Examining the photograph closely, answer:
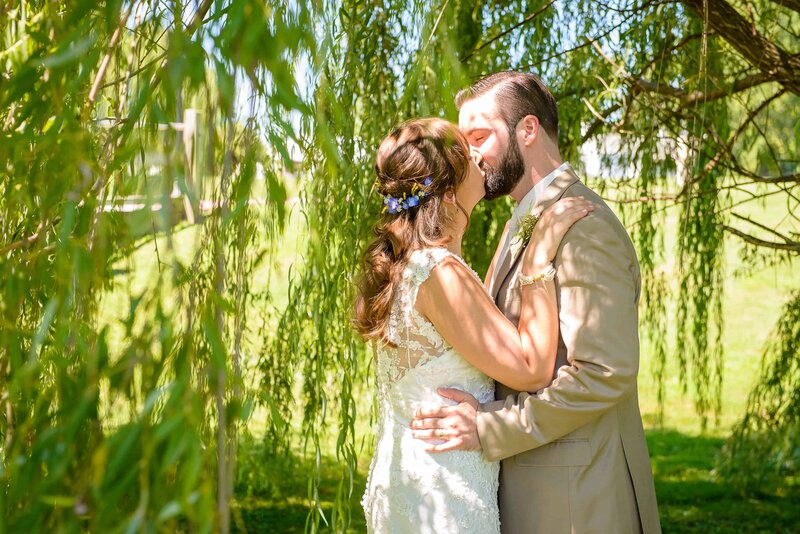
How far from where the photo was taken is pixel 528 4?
3322 mm

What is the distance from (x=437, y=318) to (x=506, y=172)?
0.43 metres

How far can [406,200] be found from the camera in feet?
6.63

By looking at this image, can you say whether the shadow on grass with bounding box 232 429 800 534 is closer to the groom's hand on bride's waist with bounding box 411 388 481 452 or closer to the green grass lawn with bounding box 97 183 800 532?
the green grass lawn with bounding box 97 183 800 532

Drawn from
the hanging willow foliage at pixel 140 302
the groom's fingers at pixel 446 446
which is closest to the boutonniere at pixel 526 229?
the groom's fingers at pixel 446 446

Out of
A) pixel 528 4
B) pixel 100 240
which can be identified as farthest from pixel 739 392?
pixel 100 240

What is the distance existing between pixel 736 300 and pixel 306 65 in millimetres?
8059

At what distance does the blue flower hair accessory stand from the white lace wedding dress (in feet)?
0.37

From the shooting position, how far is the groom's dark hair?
7.02 feet

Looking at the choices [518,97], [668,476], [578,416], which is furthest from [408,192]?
[668,476]

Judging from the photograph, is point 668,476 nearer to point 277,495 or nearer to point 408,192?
point 277,495

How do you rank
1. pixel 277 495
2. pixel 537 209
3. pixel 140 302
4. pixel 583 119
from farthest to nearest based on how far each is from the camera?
1. pixel 277 495
2. pixel 583 119
3. pixel 537 209
4. pixel 140 302

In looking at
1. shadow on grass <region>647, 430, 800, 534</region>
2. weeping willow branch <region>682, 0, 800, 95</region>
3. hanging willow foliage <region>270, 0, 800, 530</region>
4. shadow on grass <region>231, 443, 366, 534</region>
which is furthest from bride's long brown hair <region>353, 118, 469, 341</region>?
shadow on grass <region>647, 430, 800, 534</region>

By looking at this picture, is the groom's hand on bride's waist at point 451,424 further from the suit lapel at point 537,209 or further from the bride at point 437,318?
the suit lapel at point 537,209

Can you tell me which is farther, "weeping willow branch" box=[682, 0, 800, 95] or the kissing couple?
"weeping willow branch" box=[682, 0, 800, 95]
